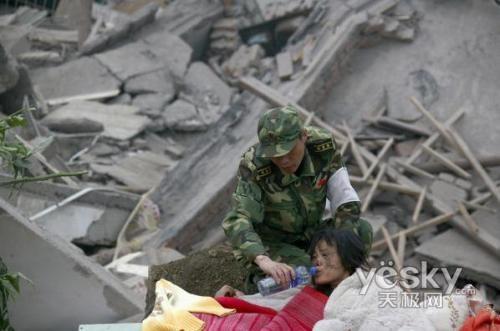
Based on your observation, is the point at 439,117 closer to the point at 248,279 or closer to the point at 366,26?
the point at 366,26

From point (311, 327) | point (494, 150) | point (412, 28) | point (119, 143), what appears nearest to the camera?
point (311, 327)

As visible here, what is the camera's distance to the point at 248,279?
4469 mm

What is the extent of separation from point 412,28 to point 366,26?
61 cm

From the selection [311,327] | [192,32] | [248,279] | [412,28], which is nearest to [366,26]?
[412,28]

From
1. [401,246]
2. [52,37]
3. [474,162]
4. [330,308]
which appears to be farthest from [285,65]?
[330,308]

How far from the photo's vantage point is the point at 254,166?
4.27 metres

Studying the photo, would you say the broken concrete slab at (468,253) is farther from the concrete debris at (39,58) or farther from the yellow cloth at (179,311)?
the concrete debris at (39,58)

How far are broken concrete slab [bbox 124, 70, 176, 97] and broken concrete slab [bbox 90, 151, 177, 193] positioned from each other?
1.80 meters

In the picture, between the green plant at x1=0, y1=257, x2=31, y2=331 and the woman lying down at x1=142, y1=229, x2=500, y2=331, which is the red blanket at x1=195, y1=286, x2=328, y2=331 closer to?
the woman lying down at x1=142, y1=229, x2=500, y2=331

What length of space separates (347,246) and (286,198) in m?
0.78

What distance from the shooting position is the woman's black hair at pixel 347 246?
369cm

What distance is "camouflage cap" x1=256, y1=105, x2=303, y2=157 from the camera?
400 centimetres

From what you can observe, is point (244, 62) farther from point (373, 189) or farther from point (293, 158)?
point (293, 158)

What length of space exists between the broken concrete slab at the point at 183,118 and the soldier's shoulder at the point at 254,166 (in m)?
7.16
